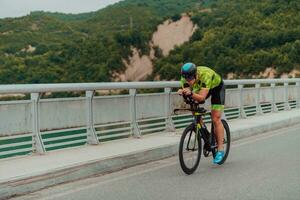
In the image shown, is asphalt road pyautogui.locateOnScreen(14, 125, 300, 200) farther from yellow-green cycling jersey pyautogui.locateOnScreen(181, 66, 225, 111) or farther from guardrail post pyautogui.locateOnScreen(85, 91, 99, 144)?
guardrail post pyautogui.locateOnScreen(85, 91, 99, 144)

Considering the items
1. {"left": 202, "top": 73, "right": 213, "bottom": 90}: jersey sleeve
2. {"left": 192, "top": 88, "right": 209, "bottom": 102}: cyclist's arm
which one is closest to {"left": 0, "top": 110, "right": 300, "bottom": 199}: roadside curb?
{"left": 192, "top": 88, "right": 209, "bottom": 102}: cyclist's arm

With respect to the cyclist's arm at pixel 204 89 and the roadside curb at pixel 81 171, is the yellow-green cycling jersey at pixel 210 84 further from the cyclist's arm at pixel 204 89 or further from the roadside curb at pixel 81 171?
the roadside curb at pixel 81 171

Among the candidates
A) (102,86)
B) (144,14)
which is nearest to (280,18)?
(144,14)

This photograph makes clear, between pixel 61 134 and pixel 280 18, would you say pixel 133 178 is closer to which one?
pixel 61 134

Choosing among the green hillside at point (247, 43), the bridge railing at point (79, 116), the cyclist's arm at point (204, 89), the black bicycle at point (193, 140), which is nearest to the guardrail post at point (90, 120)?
the bridge railing at point (79, 116)

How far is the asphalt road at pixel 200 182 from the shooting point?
6.57m

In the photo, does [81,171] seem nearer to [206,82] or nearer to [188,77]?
[188,77]

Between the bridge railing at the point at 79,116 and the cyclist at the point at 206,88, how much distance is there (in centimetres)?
222

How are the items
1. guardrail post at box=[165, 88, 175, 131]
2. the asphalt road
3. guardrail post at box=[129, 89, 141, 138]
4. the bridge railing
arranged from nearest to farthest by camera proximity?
1. the asphalt road
2. the bridge railing
3. guardrail post at box=[129, 89, 141, 138]
4. guardrail post at box=[165, 88, 175, 131]

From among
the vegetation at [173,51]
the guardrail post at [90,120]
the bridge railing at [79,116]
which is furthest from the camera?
the vegetation at [173,51]

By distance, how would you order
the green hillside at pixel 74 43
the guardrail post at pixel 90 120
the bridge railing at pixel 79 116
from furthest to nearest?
the green hillside at pixel 74 43, the guardrail post at pixel 90 120, the bridge railing at pixel 79 116

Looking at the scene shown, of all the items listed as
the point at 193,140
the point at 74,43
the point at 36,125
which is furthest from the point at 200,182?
the point at 74,43

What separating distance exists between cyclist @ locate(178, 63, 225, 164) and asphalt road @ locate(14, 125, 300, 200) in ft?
1.76

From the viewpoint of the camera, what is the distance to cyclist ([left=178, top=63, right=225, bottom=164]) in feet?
25.6
